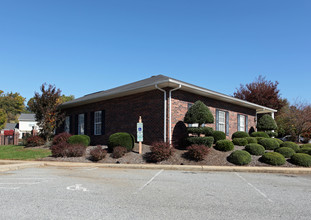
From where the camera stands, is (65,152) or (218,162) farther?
(65,152)

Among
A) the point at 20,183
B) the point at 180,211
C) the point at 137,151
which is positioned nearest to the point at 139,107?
the point at 137,151

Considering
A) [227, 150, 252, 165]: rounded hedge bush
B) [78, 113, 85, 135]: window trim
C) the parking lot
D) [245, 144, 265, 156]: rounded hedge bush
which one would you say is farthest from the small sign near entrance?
[78, 113, 85, 135]: window trim

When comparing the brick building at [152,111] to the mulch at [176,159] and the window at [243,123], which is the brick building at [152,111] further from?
the mulch at [176,159]

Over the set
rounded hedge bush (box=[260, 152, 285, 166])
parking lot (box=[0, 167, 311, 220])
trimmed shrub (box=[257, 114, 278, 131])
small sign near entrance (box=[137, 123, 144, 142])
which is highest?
trimmed shrub (box=[257, 114, 278, 131])

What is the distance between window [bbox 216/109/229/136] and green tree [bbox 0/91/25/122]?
71.1 meters

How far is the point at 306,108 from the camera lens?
29719mm

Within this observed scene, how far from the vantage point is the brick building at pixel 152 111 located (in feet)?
50.5

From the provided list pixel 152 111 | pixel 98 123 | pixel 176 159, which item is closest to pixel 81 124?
pixel 98 123

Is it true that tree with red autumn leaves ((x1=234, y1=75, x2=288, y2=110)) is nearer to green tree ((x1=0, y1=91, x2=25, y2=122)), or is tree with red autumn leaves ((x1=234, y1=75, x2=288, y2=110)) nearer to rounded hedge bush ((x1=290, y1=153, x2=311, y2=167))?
rounded hedge bush ((x1=290, y1=153, x2=311, y2=167))

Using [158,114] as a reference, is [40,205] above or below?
below

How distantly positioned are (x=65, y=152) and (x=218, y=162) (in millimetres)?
8213

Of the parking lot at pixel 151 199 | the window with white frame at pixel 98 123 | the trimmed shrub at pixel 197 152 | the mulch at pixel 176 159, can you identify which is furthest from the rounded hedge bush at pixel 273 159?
the window with white frame at pixel 98 123

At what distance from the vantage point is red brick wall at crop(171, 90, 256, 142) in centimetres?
1564

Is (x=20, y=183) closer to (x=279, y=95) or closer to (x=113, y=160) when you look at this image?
(x=113, y=160)
